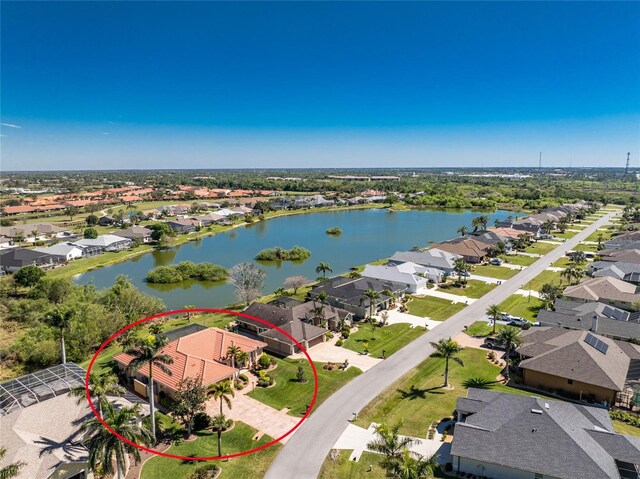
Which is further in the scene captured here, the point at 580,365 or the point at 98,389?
the point at 580,365

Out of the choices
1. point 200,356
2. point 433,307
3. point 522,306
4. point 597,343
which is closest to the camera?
point 200,356

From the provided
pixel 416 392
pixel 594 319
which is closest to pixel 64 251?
pixel 416 392

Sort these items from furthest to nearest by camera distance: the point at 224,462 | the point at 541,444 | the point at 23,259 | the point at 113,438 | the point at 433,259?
the point at 23,259, the point at 433,259, the point at 224,462, the point at 541,444, the point at 113,438

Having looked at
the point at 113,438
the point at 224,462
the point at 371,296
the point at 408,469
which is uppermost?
the point at 113,438

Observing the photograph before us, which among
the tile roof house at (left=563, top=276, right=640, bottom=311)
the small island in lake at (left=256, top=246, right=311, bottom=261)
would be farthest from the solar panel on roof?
the small island in lake at (left=256, top=246, right=311, bottom=261)

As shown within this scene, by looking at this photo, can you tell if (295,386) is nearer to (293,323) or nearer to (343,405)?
(343,405)

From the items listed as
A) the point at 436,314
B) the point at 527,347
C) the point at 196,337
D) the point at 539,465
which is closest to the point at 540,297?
the point at 436,314

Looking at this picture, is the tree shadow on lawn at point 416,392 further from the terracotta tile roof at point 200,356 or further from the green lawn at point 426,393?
the terracotta tile roof at point 200,356

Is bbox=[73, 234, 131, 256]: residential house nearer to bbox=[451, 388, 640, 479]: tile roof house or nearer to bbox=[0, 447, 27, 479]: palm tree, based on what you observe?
bbox=[0, 447, 27, 479]: palm tree

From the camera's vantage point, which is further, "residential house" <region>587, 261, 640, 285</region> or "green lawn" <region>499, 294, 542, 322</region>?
"residential house" <region>587, 261, 640, 285</region>
